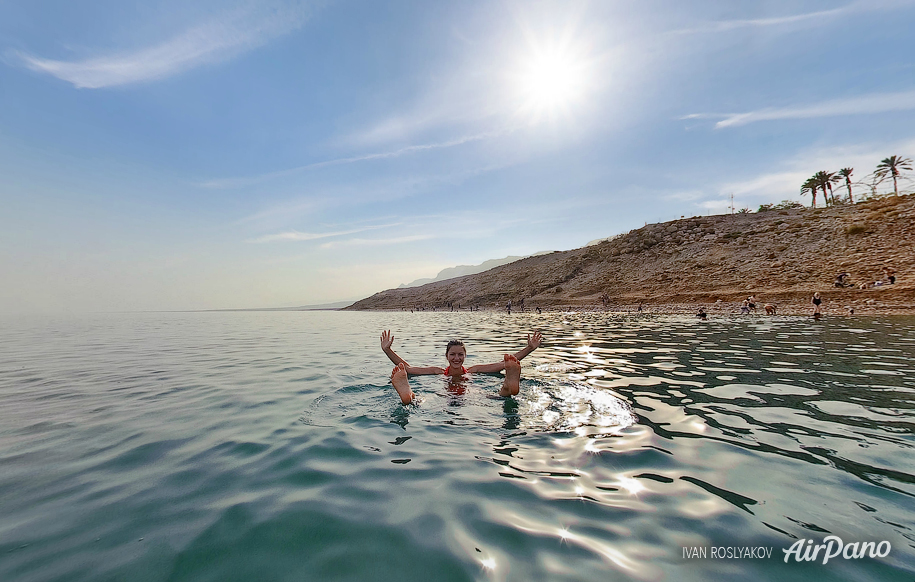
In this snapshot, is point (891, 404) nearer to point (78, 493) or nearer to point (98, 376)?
point (78, 493)

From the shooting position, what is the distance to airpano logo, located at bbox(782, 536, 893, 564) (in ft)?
8.14

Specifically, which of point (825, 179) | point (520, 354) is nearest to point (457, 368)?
point (520, 354)

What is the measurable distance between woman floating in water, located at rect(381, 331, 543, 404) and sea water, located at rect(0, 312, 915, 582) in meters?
0.31

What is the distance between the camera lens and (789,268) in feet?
116

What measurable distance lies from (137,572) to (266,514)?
33.7 inches

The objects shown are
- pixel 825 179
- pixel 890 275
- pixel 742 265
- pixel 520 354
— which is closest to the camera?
pixel 520 354

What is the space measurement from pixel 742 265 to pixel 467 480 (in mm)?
48363

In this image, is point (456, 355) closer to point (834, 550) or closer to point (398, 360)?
point (398, 360)

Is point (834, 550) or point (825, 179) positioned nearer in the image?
point (834, 550)

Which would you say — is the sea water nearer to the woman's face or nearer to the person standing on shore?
the woman's face

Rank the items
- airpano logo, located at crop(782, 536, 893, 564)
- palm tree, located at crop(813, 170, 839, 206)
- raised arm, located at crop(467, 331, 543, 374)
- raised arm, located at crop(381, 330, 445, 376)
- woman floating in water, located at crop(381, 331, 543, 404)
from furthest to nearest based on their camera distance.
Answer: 1. palm tree, located at crop(813, 170, 839, 206)
2. raised arm, located at crop(381, 330, 445, 376)
3. raised arm, located at crop(467, 331, 543, 374)
4. woman floating in water, located at crop(381, 331, 543, 404)
5. airpano logo, located at crop(782, 536, 893, 564)

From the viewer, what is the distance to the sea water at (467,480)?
249 centimetres

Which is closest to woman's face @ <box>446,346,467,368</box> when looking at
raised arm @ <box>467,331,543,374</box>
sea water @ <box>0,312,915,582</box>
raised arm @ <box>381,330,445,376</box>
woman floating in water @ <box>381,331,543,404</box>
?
woman floating in water @ <box>381,331,543,404</box>

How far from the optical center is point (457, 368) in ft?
25.2
